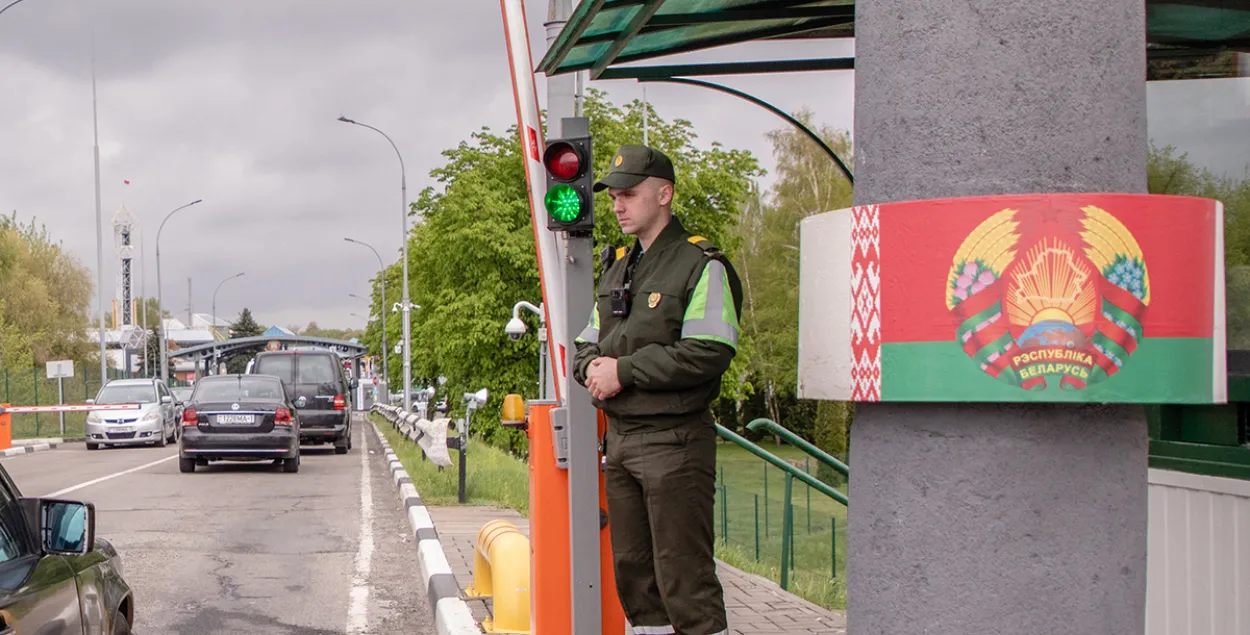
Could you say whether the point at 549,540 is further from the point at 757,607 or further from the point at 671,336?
the point at 757,607

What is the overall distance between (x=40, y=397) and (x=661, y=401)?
43.4m

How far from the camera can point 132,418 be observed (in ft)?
97.8

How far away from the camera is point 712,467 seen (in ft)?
15.3

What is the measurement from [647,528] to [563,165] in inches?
70.2

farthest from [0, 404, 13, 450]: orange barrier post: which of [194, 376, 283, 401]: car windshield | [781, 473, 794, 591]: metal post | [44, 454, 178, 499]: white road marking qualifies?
[781, 473, 794, 591]: metal post

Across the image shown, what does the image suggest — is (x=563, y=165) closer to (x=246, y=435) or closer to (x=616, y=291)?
(x=616, y=291)

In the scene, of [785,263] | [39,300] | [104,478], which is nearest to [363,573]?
[104,478]

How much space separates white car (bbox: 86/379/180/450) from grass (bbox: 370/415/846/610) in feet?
46.5

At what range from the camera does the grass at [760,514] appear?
33.0 ft

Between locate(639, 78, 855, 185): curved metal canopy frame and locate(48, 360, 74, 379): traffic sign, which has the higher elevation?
locate(639, 78, 855, 185): curved metal canopy frame

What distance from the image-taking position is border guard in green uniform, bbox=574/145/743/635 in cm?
458

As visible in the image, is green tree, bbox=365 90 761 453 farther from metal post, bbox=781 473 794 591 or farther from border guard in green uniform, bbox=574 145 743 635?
border guard in green uniform, bbox=574 145 743 635

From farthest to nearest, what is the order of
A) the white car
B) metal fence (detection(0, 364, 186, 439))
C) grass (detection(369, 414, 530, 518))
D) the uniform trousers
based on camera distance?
1. metal fence (detection(0, 364, 186, 439))
2. the white car
3. grass (detection(369, 414, 530, 518))
4. the uniform trousers

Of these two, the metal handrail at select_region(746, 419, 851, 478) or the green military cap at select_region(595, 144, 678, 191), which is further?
the metal handrail at select_region(746, 419, 851, 478)
